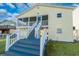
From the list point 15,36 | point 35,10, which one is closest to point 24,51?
point 15,36

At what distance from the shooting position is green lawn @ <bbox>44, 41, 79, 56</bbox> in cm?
274

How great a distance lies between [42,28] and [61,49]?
0.49 meters

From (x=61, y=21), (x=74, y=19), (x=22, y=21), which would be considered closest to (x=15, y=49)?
Answer: (x=22, y=21)

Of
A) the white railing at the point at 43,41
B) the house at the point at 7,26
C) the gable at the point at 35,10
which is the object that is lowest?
the white railing at the point at 43,41

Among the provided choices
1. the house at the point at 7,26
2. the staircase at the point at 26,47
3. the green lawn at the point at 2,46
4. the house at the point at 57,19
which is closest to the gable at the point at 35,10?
the house at the point at 57,19

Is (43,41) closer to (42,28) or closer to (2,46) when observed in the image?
(42,28)

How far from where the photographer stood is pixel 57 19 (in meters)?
2.81

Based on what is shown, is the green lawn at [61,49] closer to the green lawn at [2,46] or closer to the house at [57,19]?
the house at [57,19]

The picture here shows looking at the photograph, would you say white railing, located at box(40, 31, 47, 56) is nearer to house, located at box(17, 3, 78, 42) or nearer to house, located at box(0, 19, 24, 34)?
house, located at box(17, 3, 78, 42)

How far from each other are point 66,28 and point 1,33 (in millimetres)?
1136

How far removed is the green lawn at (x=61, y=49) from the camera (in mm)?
2740

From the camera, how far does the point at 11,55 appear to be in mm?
2783

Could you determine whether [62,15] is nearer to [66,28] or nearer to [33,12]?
[66,28]

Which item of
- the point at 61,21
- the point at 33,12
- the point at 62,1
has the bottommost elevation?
the point at 61,21
